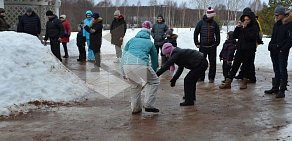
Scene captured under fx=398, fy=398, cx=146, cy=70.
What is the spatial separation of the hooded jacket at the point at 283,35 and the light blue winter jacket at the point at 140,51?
9.28 ft

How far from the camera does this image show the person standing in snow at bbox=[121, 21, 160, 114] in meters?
6.55

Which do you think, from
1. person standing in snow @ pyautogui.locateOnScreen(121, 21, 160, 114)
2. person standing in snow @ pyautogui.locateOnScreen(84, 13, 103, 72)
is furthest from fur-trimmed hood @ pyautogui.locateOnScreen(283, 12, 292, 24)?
person standing in snow @ pyautogui.locateOnScreen(84, 13, 103, 72)

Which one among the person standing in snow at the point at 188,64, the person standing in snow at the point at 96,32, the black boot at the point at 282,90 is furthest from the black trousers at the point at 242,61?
the person standing in snow at the point at 96,32

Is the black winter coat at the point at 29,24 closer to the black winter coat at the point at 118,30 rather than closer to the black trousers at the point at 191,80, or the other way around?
the black winter coat at the point at 118,30

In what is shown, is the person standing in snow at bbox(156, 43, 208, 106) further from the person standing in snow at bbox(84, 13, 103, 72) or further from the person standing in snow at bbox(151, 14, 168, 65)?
the person standing in snow at bbox(84, 13, 103, 72)

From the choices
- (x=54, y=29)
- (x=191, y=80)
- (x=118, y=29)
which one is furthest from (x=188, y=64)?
(x=118, y=29)

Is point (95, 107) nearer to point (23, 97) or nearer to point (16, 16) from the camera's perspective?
point (23, 97)

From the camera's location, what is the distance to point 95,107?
735 centimetres

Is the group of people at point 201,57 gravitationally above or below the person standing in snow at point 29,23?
below

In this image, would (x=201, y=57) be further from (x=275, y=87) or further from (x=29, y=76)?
(x=29, y=76)

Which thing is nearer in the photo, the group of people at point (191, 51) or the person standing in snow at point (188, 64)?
the group of people at point (191, 51)

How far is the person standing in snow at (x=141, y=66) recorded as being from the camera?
6547 mm

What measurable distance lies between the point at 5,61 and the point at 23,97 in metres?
1.05

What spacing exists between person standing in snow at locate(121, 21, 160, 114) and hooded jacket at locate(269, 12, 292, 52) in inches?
111
